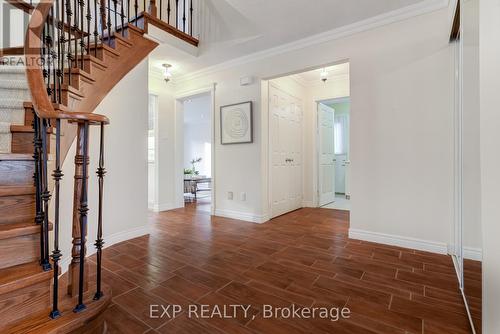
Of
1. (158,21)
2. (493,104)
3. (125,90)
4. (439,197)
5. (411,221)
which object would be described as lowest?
(411,221)

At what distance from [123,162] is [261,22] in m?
2.32

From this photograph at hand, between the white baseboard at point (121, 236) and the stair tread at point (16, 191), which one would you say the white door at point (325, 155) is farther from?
the stair tread at point (16, 191)

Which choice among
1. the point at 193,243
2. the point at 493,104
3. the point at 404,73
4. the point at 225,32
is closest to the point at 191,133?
the point at 225,32

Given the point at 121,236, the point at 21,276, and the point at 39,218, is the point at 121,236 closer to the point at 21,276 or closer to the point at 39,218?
the point at 39,218

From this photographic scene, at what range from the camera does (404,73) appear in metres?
2.63

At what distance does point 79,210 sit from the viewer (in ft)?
4.00

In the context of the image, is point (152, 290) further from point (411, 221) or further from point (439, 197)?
point (439, 197)

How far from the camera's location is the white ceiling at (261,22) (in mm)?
2623

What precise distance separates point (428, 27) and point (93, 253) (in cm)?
412

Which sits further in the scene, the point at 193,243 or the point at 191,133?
Answer: the point at 191,133

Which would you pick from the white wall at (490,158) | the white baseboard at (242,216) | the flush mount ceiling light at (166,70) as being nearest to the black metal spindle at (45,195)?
the white wall at (490,158)

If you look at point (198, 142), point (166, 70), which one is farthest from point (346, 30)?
point (198, 142)

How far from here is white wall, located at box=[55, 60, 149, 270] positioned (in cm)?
258

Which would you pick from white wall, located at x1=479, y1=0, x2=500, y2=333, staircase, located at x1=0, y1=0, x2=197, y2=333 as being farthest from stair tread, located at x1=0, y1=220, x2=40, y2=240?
white wall, located at x1=479, y1=0, x2=500, y2=333
